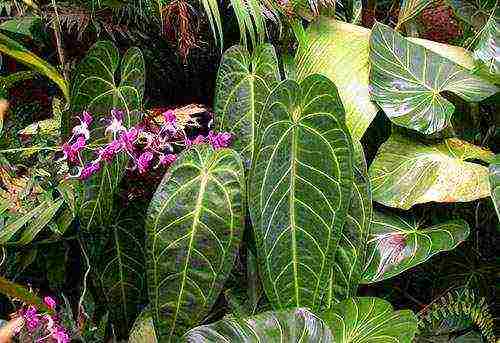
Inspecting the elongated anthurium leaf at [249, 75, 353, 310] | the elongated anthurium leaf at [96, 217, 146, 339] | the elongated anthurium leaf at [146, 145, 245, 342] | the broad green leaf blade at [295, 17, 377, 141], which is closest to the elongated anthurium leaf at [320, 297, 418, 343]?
the elongated anthurium leaf at [249, 75, 353, 310]

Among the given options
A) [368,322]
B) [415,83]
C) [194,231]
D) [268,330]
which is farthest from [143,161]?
[415,83]

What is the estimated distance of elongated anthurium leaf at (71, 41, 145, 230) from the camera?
151cm

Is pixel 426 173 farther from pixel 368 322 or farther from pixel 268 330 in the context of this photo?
pixel 268 330

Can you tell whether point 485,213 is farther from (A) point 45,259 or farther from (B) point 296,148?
(A) point 45,259

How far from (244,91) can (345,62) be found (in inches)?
11.5

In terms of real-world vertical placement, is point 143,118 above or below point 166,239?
above

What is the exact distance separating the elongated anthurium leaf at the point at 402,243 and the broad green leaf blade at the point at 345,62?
0.78 feet

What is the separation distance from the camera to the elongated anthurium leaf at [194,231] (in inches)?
54.9

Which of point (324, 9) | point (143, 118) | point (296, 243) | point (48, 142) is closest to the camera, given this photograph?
point (296, 243)

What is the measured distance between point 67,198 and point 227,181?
1.15ft

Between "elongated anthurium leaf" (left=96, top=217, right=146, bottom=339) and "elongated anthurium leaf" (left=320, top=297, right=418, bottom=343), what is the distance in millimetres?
522

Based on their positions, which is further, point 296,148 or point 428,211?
point 428,211

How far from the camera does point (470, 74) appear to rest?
66.1 inches

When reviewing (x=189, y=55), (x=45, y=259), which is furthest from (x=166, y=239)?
(x=189, y=55)
